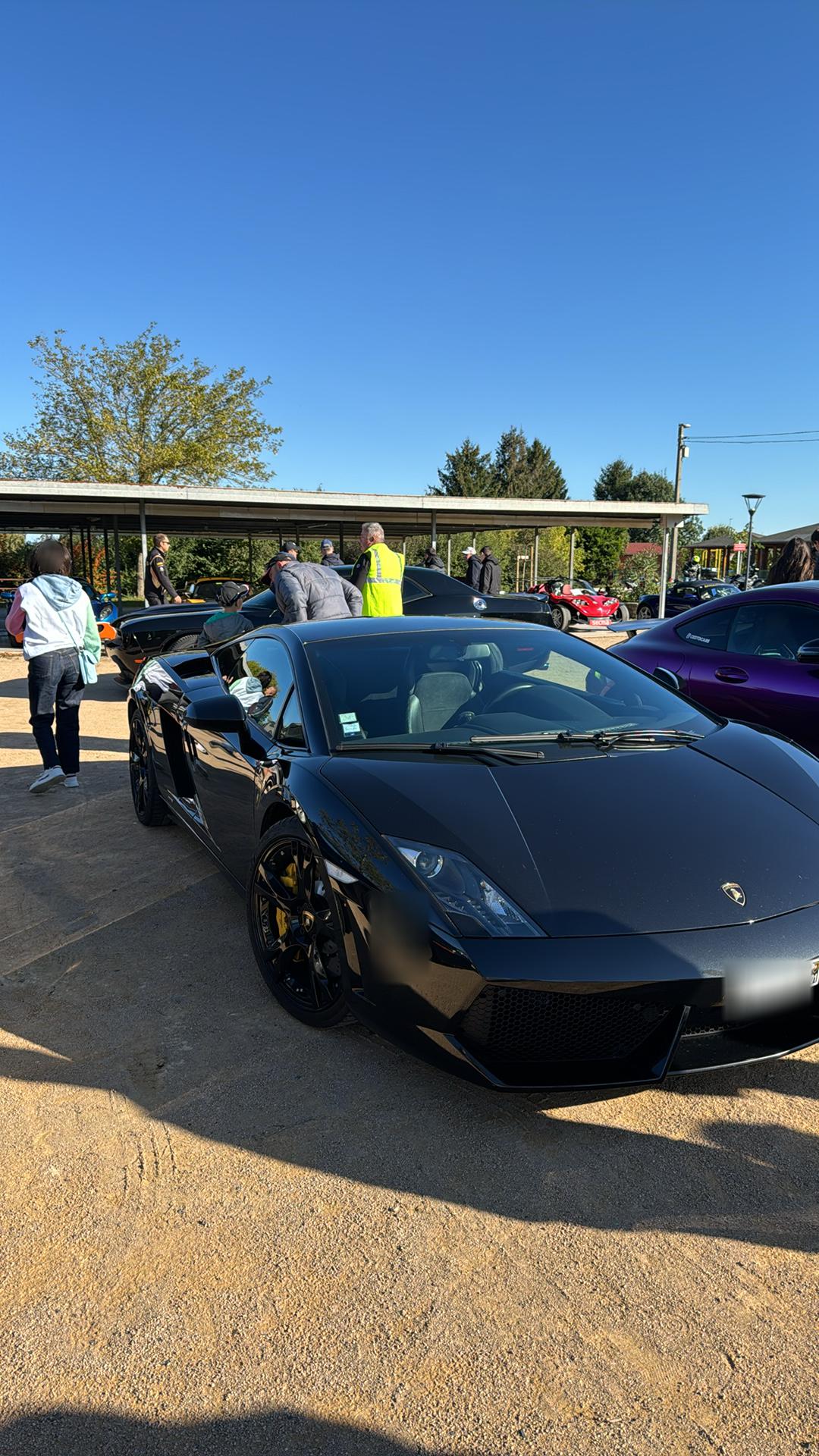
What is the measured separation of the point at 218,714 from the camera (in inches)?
140

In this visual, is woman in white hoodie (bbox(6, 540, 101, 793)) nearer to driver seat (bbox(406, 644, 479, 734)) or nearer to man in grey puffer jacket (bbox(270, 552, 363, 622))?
man in grey puffer jacket (bbox(270, 552, 363, 622))

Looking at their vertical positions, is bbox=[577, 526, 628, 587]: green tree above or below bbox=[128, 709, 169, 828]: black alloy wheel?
above

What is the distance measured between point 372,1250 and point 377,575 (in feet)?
17.6

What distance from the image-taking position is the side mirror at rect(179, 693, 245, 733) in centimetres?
356

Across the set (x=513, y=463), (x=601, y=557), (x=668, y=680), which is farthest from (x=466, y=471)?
(x=668, y=680)

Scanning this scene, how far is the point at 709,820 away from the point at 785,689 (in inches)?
112

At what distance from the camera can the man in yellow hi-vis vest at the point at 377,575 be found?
22.5 ft

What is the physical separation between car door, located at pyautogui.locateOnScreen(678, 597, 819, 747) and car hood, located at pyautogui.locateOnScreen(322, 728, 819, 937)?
2.19 m

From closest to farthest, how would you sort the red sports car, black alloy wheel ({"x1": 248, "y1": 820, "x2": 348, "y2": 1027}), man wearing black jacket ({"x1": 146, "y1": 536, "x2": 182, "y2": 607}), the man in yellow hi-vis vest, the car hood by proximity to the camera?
the car hood < black alloy wheel ({"x1": 248, "y1": 820, "x2": 348, "y2": 1027}) < the man in yellow hi-vis vest < man wearing black jacket ({"x1": 146, "y1": 536, "x2": 182, "y2": 607}) < the red sports car

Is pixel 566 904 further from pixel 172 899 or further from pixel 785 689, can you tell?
pixel 785 689

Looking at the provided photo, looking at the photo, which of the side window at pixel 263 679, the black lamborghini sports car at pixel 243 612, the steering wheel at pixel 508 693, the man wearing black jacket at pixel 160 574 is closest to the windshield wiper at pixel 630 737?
the steering wheel at pixel 508 693

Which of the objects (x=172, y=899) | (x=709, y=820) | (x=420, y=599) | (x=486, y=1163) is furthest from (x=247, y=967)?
(x=420, y=599)

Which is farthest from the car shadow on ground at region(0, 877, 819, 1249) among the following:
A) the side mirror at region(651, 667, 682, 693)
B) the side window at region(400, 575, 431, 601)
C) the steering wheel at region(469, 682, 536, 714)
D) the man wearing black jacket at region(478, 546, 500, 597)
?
the man wearing black jacket at region(478, 546, 500, 597)

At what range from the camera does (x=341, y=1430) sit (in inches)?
62.7
